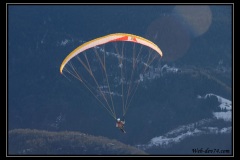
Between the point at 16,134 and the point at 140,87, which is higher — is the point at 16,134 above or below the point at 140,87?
below

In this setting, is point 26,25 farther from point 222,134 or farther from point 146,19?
point 222,134

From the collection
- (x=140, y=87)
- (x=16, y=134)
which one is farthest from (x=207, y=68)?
(x=16, y=134)

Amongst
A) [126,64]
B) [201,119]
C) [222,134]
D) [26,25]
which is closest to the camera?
[222,134]

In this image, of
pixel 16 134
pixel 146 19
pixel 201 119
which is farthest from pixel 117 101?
pixel 146 19

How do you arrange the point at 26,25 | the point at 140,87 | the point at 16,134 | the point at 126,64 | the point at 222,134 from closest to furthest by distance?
the point at 16,134, the point at 222,134, the point at 140,87, the point at 126,64, the point at 26,25

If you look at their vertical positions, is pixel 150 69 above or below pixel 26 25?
below

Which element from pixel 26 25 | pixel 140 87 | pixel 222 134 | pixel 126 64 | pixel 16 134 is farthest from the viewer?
pixel 26 25

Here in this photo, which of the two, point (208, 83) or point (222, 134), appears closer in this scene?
point (222, 134)

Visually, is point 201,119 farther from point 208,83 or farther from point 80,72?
point 80,72

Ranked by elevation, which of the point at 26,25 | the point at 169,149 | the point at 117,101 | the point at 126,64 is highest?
the point at 26,25
